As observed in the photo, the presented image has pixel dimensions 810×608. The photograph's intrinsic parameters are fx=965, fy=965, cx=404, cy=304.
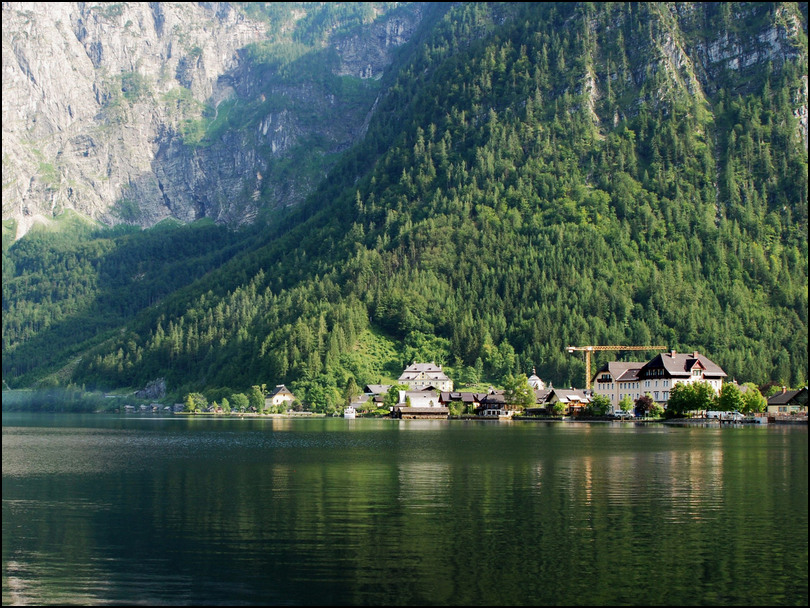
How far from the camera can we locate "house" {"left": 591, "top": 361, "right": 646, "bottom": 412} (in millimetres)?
187500

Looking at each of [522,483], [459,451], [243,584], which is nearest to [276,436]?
[459,451]

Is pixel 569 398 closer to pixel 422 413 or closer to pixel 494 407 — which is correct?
pixel 494 407

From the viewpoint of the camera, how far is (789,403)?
547ft

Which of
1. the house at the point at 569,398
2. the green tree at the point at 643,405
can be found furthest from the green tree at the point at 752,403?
the house at the point at 569,398

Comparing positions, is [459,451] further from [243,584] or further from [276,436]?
[243,584]

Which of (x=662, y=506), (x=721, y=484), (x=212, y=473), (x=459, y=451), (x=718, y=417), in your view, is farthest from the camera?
(x=718, y=417)

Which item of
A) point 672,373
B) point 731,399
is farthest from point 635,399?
point 731,399

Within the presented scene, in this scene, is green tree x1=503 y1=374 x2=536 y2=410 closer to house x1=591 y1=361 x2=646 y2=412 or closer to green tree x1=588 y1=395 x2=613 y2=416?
house x1=591 y1=361 x2=646 y2=412

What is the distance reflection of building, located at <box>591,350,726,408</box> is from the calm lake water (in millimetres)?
97095

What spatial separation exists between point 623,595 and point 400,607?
26.2 ft

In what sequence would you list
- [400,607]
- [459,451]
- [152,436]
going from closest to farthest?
[400,607]
[459,451]
[152,436]

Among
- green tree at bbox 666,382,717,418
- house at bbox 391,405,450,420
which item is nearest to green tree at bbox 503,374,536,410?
house at bbox 391,405,450,420

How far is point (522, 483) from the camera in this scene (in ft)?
203

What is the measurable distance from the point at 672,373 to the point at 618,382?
49.4 ft
